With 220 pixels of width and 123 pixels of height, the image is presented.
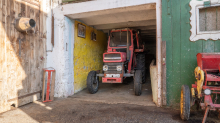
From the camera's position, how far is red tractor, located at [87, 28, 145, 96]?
→ 4.48m

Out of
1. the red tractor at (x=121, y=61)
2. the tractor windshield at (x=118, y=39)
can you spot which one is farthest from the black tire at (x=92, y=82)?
the tractor windshield at (x=118, y=39)

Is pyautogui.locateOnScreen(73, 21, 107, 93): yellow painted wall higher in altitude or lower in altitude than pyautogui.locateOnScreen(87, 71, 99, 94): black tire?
higher

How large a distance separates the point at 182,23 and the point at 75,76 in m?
3.48

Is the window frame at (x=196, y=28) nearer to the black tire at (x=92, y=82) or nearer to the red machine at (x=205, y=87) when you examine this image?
the red machine at (x=205, y=87)

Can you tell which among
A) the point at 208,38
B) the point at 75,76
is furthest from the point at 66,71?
the point at 208,38

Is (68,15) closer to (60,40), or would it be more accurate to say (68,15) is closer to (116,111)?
(60,40)

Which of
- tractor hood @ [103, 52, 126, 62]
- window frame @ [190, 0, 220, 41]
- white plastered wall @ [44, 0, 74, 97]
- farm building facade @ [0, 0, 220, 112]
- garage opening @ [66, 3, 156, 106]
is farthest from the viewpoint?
tractor hood @ [103, 52, 126, 62]

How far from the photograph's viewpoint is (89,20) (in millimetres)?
5039

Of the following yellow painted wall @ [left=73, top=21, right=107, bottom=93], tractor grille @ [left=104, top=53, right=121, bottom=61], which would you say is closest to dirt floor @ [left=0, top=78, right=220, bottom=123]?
yellow painted wall @ [left=73, top=21, right=107, bottom=93]

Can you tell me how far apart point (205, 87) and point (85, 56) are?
403cm

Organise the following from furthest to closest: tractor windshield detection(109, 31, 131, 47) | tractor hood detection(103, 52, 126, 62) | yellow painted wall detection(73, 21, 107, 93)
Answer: tractor windshield detection(109, 31, 131, 47)
yellow painted wall detection(73, 21, 107, 93)
tractor hood detection(103, 52, 126, 62)

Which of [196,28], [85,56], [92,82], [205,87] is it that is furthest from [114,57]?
[205,87]

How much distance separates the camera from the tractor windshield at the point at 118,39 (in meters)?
5.48

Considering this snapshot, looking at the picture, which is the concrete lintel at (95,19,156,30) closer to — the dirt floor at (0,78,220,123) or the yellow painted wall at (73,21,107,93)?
the yellow painted wall at (73,21,107,93)
